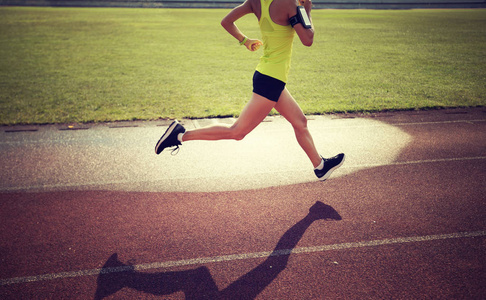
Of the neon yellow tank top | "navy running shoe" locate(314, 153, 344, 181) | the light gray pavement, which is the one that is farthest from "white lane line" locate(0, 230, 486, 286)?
the neon yellow tank top

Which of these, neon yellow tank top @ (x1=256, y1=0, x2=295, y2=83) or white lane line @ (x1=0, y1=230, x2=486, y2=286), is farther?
neon yellow tank top @ (x1=256, y1=0, x2=295, y2=83)

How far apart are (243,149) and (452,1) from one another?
153ft

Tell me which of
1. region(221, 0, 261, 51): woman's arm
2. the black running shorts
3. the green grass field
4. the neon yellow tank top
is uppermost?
region(221, 0, 261, 51): woman's arm

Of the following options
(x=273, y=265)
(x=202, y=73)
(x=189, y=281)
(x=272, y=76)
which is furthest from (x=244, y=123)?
(x=202, y=73)

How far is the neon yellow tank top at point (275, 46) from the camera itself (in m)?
3.56

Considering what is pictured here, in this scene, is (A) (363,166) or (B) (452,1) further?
(B) (452,1)

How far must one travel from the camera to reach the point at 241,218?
3.86 metres

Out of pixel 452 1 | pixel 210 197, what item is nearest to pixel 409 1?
pixel 452 1

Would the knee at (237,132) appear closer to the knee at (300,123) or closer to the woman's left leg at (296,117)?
the woman's left leg at (296,117)

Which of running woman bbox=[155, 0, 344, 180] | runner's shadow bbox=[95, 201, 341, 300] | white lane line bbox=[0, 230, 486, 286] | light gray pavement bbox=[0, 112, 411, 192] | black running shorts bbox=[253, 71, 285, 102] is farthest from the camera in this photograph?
light gray pavement bbox=[0, 112, 411, 192]

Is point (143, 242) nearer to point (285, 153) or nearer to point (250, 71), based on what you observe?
point (285, 153)

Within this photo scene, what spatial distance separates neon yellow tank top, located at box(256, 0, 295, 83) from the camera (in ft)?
11.7

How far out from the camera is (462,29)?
20734mm

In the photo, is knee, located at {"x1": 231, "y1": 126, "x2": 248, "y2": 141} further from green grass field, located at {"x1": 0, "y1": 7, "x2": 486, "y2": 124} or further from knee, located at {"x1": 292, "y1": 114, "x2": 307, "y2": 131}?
green grass field, located at {"x1": 0, "y1": 7, "x2": 486, "y2": 124}
